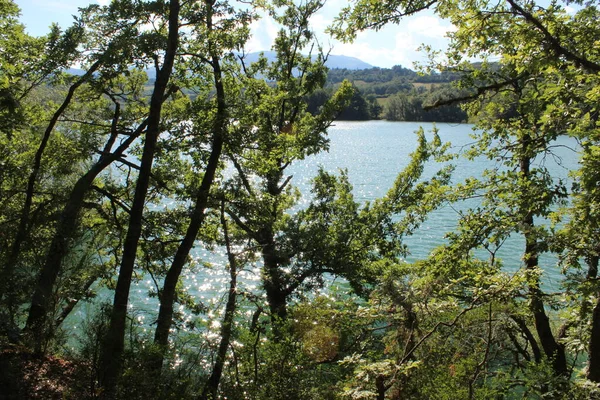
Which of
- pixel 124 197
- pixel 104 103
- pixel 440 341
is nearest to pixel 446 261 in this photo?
pixel 440 341

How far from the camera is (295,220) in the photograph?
12.4 metres

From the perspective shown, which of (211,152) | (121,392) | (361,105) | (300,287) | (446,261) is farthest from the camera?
(361,105)

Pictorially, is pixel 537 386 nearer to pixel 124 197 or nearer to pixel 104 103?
pixel 124 197

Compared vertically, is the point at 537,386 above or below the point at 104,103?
below

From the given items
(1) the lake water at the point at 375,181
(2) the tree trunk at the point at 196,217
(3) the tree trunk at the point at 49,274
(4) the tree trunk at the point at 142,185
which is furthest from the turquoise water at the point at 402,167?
(3) the tree trunk at the point at 49,274

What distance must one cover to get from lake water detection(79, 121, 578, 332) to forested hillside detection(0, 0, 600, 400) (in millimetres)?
691

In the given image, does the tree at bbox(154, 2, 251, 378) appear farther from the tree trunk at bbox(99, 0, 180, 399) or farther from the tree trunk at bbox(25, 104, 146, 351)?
the tree trunk at bbox(25, 104, 146, 351)

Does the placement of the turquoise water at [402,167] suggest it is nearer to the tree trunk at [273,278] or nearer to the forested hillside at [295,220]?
the forested hillside at [295,220]

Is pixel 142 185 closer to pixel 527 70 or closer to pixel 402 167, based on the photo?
pixel 527 70

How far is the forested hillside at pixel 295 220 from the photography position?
16.5ft

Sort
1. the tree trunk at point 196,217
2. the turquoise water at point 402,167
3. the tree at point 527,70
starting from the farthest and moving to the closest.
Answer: the turquoise water at point 402,167
the tree trunk at point 196,217
the tree at point 527,70

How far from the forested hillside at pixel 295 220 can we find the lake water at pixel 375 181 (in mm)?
691

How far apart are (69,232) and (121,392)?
3962 mm

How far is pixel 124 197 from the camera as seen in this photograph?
11016 millimetres
